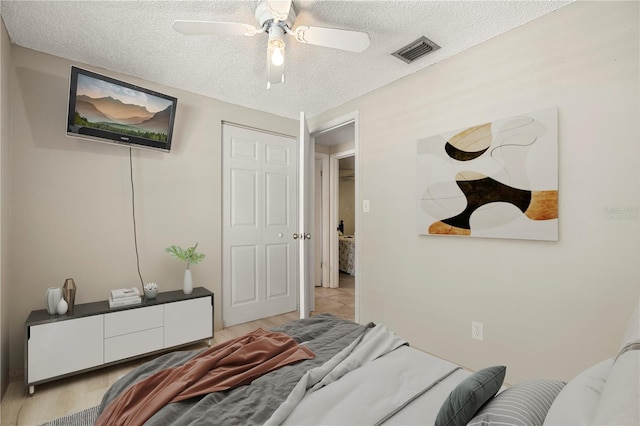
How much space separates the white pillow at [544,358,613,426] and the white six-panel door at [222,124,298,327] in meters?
3.06

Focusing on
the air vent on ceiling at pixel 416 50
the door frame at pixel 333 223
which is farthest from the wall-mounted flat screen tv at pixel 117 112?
the door frame at pixel 333 223

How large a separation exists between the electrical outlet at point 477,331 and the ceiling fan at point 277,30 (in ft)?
6.83

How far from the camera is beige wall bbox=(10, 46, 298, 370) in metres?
2.29

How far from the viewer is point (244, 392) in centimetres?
121

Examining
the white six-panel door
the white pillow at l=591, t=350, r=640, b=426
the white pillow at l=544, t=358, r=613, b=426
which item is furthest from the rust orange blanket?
the white six-panel door

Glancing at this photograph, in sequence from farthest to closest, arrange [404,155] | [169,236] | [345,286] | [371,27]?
[345,286] → [169,236] → [404,155] → [371,27]

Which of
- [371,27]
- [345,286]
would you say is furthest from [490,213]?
[345,286]

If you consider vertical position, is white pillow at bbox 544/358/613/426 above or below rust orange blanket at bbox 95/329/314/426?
above

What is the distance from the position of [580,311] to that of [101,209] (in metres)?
3.57

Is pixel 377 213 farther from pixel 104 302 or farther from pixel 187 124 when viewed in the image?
pixel 104 302

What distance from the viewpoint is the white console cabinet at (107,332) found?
2066mm

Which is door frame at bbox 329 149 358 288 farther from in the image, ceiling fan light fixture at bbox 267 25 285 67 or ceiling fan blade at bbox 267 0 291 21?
ceiling fan blade at bbox 267 0 291 21

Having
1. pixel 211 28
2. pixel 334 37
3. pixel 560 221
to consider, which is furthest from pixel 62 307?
pixel 560 221

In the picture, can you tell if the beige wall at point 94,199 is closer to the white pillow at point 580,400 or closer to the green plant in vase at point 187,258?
the green plant in vase at point 187,258
